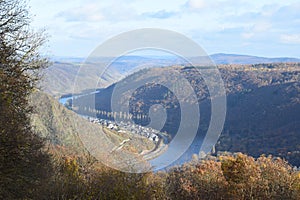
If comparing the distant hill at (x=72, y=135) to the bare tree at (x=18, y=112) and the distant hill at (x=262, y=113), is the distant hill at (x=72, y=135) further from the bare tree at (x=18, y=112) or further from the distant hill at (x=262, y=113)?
the distant hill at (x=262, y=113)

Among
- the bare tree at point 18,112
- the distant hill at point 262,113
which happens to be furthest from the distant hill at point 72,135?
the distant hill at point 262,113

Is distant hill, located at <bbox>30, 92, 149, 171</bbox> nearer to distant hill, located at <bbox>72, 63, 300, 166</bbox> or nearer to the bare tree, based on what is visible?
the bare tree

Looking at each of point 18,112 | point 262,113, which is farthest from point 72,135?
point 262,113

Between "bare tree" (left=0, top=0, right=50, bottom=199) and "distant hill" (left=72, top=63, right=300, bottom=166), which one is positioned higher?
"bare tree" (left=0, top=0, right=50, bottom=199)

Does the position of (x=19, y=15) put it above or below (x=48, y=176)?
above

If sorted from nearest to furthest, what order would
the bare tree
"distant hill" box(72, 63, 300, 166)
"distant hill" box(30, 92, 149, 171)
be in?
1. the bare tree
2. "distant hill" box(30, 92, 149, 171)
3. "distant hill" box(72, 63, 300, 166)

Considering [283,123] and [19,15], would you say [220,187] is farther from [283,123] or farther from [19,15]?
[283,123]

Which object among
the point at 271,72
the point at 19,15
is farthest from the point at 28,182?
the point at 271,72

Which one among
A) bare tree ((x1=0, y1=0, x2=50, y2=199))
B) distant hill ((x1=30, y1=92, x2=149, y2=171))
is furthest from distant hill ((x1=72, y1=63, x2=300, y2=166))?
bare tree ((x1=0, y1=0, x2=50, y2=199))

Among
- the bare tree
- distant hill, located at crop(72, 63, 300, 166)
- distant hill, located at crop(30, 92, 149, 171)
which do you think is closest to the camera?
the bare tree

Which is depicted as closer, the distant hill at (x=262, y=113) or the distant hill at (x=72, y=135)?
the distant hill at (x=72, y=135)

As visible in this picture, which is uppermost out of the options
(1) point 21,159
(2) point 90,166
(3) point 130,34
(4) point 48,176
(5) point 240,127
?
(3) point 130,34
